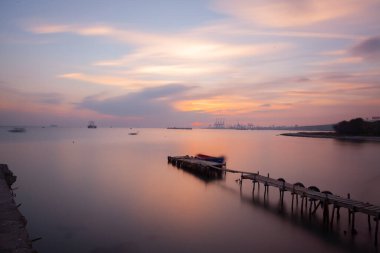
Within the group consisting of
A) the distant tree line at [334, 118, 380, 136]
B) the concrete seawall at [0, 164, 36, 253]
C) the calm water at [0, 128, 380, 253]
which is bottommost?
the calm water at [0, 128, 380, 253]

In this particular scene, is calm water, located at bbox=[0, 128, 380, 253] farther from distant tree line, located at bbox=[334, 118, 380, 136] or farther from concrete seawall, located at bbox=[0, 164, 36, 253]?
distant tree line, located at bbox=[334, 118, 380, 136]

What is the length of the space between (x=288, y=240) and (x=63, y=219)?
11.8m

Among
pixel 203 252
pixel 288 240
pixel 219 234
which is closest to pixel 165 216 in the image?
pixel 219 234

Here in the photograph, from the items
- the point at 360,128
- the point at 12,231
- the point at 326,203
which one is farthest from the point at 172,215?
the point at 360,128

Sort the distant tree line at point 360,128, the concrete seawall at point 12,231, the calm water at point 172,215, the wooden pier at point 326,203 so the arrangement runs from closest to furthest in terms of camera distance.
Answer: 1. the concrete seawall at point 12,231
2. the calm water at point 172,215
3. the wooden pier at point 326,203
4. the distant tree line at point 360,128

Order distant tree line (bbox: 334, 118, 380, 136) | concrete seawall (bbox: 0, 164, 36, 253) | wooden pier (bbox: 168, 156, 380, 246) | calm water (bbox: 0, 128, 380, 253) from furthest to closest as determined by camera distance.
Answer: distant tree line (bbox: 334, 118, 380, 136) < wooden pier (bbox: 168, 156, 380, 246) < calm water (bbox: 0, 128, 380, 253) < concrete seawall (bbox: 0, 164, 36, 253)

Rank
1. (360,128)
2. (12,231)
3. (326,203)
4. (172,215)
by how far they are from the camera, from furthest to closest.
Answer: (360,128) → (172,215) → (326,203) → (12,231)

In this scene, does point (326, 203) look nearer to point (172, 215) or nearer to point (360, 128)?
point (172, 215)

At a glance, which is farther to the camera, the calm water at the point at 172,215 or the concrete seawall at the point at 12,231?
the calm water at the point at 172,215

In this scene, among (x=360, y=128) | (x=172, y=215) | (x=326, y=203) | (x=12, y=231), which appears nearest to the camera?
(x=12, y=231)

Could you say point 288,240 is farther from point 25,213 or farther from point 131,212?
point 25,213

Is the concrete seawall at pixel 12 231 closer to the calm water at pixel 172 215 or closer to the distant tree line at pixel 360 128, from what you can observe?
the calm water at pixel 172 215

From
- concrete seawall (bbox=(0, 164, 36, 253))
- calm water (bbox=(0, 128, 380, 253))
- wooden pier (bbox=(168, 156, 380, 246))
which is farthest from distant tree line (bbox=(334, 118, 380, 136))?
concrete seawall (bbox=(0, 164, 36, 253))

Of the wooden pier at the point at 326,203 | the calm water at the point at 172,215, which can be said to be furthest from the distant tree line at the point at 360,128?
the wooden pier at the point at 326,203
